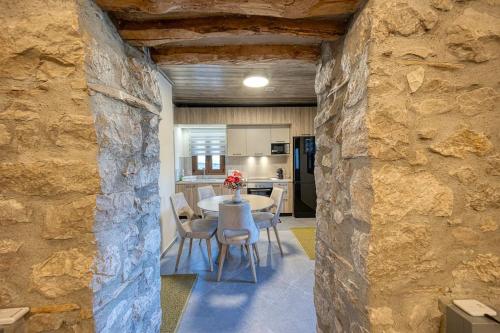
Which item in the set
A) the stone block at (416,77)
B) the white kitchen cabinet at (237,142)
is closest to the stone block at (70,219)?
the stone block at (416,77)

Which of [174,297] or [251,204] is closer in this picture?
[174,297]

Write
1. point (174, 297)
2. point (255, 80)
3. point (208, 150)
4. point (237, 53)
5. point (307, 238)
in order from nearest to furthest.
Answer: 1. point (237, 53)
2. point (174, 297)
3. point (255, 80)
4. point (307, 238)
5. point (208, 150)

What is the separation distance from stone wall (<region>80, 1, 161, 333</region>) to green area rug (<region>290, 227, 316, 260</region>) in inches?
98.8

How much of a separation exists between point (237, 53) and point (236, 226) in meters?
1.90

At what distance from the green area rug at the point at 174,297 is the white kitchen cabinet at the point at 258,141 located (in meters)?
3.21

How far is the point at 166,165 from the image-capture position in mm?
3674

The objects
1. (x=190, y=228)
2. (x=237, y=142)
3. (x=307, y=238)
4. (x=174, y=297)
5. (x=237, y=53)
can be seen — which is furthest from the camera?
(x=237, y=142)

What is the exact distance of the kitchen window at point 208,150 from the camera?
5707mm

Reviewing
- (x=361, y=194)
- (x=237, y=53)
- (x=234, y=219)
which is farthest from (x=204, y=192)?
(x=361, y=194)

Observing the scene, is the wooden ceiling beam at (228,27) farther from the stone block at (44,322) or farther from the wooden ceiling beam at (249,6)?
the stone block at (44,322)

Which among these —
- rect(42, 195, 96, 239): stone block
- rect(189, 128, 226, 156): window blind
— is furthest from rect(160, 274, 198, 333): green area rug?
rect(189, 128, 226, 156): window blind

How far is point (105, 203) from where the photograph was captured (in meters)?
0.95

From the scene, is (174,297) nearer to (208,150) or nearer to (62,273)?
(62,273)

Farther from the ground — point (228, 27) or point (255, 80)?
point (255, 80)
